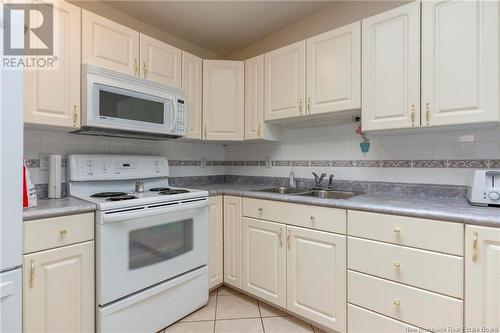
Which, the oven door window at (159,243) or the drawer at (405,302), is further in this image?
the oven door window at (159,243)

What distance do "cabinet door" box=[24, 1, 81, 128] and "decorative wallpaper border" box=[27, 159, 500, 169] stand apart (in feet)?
1.28

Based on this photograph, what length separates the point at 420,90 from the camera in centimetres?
→ 156

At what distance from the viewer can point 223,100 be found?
2.45 meters

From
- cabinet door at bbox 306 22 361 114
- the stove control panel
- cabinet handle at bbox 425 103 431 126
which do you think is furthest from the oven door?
cabinet handle at bbox 425 103 431 126

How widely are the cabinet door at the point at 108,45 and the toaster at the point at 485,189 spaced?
7.57 ft

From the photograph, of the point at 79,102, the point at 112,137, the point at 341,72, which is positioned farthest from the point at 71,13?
the point at 341,72

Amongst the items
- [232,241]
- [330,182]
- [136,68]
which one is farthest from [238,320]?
[136,68]

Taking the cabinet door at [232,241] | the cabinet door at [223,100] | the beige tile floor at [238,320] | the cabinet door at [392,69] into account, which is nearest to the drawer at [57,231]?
the beige tile floor at [238,320]

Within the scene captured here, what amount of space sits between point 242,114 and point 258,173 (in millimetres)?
666

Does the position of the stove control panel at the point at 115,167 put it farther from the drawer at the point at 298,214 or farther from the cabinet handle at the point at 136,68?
the drawer at the point at 298,214

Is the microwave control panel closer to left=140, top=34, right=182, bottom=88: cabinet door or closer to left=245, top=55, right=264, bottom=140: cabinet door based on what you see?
left=140, top=34, right=182, bottom=88: cabinet door

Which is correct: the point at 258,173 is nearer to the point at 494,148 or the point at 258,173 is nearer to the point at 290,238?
the point at 290,238

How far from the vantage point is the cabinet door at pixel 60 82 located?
149 centimetres

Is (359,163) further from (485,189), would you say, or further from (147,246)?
(147,246)
